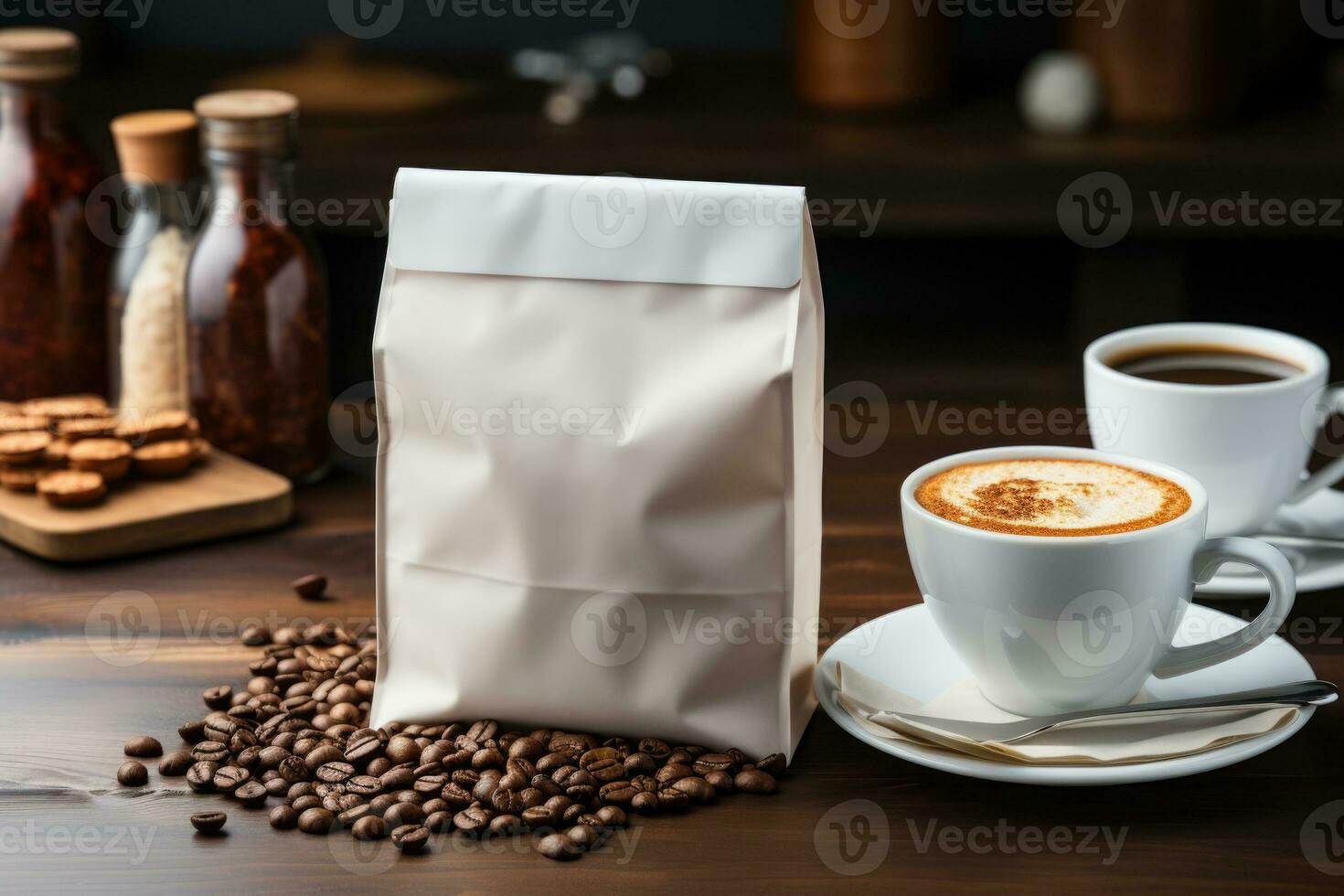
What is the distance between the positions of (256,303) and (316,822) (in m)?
0.60

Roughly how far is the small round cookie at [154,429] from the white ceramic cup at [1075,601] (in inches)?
26.2

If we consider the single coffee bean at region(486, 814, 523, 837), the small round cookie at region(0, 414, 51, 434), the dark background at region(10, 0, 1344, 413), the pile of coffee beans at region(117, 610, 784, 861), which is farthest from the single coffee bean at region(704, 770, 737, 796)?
the dark background at region(10, 0, 1344, 413)

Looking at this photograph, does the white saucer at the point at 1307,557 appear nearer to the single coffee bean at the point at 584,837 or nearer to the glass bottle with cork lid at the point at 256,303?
the single coffee bean at the point at 584,837

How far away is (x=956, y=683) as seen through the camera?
89 cm

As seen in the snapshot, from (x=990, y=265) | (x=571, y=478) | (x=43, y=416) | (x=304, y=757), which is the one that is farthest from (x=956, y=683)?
(x=990, y=265)

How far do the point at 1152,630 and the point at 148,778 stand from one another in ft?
1.82

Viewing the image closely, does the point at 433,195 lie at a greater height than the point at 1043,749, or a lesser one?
greater

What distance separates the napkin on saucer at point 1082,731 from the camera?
78 cm

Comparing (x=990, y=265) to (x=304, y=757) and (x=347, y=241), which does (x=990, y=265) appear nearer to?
(x=347, y=241)
